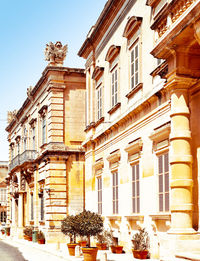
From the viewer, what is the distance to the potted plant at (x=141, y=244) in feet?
57.7

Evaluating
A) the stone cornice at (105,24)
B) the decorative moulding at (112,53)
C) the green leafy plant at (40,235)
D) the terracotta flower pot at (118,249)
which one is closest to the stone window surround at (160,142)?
the terracotta flower pot at (118,249)

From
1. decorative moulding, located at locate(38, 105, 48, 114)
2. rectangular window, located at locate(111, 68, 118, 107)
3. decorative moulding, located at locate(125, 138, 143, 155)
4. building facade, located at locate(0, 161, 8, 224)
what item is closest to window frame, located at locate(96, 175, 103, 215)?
→ rectangular window, located at locate(111, 68, 118, 107)

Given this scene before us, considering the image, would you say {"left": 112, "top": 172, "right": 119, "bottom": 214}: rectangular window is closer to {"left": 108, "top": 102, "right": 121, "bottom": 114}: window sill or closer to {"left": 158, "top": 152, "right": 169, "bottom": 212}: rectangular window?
{"left": 108, "top": 102, "right": 121, "bottom": 114}: window sill

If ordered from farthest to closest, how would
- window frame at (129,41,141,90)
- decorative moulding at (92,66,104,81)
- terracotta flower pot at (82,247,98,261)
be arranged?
decorative moulding at (92,66,104,81) < window frame at (129,41,141,90) < terracotta flower pot at (82,247,98,261)

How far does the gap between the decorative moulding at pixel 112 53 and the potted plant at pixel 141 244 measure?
7847mm

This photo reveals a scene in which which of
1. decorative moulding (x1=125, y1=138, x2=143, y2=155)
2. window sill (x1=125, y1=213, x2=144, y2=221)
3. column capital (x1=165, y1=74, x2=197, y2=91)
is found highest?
column capital (x1=165, y1=74, x2=197, y2=91)

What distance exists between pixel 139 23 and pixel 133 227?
7.49 metres

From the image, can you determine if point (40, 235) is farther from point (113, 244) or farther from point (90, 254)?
point (90, 254)

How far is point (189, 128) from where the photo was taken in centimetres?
1309

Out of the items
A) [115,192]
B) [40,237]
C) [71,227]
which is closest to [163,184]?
[71,227]

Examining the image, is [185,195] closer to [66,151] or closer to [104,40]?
[104,40]

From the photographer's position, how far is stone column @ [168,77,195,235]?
12.7 meters

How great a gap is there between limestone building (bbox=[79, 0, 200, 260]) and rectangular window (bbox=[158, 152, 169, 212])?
0.03 metres

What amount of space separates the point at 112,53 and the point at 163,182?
26.2ft
